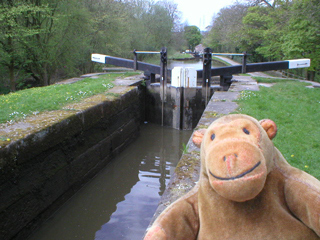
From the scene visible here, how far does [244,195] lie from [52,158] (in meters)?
4.09

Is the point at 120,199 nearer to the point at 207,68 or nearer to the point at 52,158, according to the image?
the point at 52,158

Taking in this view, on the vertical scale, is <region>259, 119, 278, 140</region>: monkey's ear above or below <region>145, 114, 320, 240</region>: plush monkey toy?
above

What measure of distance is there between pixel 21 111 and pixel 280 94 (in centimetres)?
614

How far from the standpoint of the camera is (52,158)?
4781mm

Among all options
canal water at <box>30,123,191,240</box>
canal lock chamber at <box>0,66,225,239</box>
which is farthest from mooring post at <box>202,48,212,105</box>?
canal water at <box>30,123,191,240</box>

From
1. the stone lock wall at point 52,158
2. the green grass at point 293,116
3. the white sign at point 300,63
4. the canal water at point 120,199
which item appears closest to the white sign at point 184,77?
the green grass at point 293,116

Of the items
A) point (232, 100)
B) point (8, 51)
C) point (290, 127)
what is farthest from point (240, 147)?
point (8, 51)

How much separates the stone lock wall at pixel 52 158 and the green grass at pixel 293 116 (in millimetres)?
2942

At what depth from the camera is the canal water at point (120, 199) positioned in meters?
4.37

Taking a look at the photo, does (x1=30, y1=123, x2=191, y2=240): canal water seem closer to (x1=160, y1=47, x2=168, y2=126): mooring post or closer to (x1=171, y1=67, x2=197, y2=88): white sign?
(x1=171, y1=67, x2=197, y2=88): white sign

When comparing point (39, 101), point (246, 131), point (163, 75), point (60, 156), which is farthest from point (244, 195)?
point (163, 75)

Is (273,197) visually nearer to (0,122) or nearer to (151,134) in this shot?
(0,122)

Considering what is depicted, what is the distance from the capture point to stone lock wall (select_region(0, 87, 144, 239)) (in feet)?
12.8

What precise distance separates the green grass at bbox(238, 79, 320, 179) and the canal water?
2163mm
